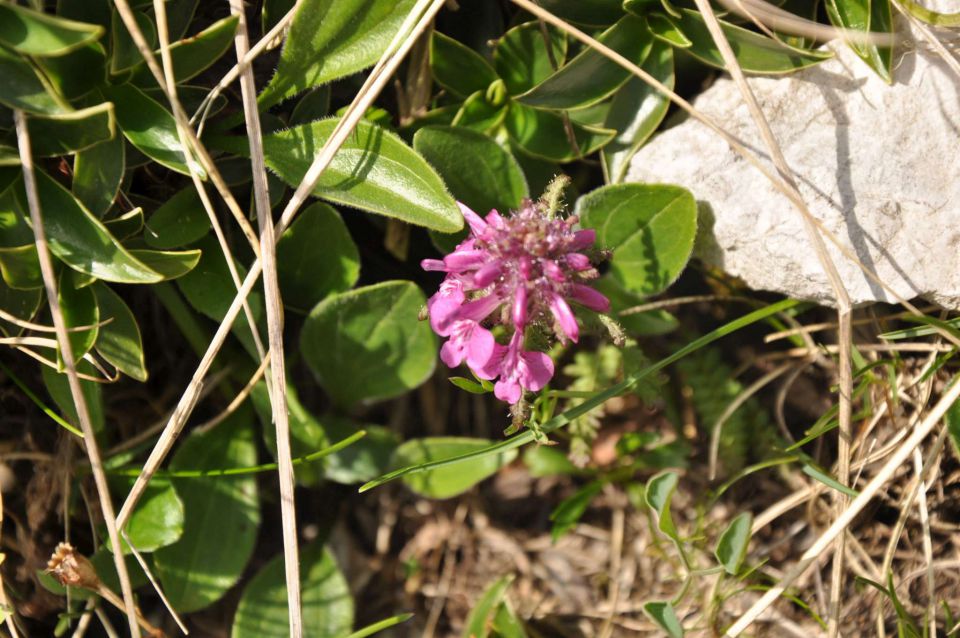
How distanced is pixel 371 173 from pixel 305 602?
4.50 ft

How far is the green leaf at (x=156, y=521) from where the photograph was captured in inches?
89.7

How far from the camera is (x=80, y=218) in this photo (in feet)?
6.14

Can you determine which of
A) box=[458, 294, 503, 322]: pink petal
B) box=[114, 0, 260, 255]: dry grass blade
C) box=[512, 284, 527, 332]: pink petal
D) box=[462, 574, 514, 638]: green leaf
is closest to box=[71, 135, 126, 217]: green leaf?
box=[114, 0, 260, 255]: dry grass blade

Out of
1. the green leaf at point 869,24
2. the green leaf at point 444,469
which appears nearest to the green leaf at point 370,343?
the green leaf at point 444,469

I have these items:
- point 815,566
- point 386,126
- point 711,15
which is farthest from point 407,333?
point 815,566

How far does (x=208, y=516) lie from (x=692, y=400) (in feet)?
5.08

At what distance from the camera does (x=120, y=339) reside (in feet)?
6.81

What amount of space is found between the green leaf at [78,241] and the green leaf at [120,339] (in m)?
0.18

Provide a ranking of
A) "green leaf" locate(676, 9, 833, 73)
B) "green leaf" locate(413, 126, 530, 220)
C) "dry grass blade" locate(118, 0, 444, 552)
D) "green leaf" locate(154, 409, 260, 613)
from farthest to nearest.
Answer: "green leaf" locate(154, 409, 260, 613) < "green leaf" locate(413, 126, 530, 220) < "green leaf" locate(676, 9, 833, 73) < "dry grass blade" locate(118, 0, 444, 552)

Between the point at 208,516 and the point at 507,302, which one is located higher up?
the point at 507,302

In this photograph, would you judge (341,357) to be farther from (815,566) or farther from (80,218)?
(815,566)

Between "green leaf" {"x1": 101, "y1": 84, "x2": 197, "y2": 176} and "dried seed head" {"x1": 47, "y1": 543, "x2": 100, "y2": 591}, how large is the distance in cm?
101

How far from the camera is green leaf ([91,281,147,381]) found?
2.06m

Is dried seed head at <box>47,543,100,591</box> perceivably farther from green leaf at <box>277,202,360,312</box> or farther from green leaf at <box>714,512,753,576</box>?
green leaf at <box>714,512,753,576</box>
